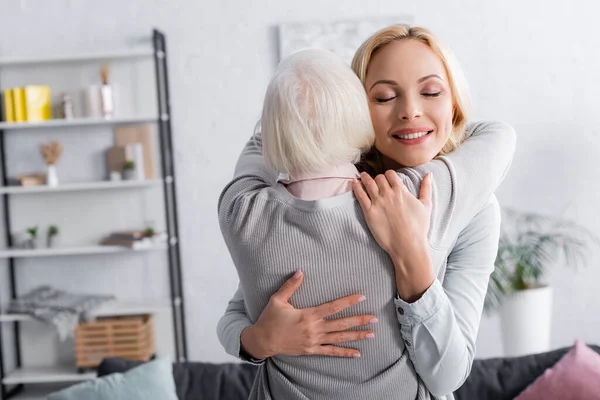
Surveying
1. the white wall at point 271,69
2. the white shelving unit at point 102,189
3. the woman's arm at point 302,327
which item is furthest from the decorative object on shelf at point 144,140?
the woman's arm at point 302,327

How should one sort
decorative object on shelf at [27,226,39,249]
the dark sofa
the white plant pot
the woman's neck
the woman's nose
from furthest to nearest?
1. decorative object on shelf at [27,226,39,249]
2. the white plant pot
3. the dark sofa
4. the woman's neck
5. the woman's nose

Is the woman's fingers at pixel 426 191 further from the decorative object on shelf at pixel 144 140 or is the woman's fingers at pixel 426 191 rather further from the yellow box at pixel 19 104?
the yellow box at pixel 19 104

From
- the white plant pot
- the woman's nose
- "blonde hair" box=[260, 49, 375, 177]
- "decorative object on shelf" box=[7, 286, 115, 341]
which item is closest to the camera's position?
"blonde hair" box=[260, 49, 375, 177]

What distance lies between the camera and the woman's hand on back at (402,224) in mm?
1050

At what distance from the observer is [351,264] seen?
3.50ft

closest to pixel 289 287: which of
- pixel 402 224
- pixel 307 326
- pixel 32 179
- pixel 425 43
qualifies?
pixel 307 326

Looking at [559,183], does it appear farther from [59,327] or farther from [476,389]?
[59,327]

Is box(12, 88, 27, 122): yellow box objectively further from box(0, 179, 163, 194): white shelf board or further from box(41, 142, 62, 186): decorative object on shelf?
box(0, 179, 163, 194): white shelf board

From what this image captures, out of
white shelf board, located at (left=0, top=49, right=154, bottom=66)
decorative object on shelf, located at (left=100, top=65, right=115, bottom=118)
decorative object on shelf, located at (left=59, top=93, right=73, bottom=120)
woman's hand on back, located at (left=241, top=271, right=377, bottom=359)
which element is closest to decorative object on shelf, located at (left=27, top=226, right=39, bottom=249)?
decorative object on shelf, located at (left=59, top=93, right=73, bottom=120)

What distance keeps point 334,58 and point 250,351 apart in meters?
0.47

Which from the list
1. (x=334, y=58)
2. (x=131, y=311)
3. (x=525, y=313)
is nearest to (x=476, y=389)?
(x=525, y=313)

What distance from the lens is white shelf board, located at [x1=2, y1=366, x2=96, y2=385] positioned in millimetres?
4168

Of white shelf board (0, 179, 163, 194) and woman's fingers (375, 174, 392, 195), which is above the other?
woman's fingers (375, 174, 392, 195)

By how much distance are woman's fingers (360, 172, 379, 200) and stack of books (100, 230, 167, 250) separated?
123 inches
